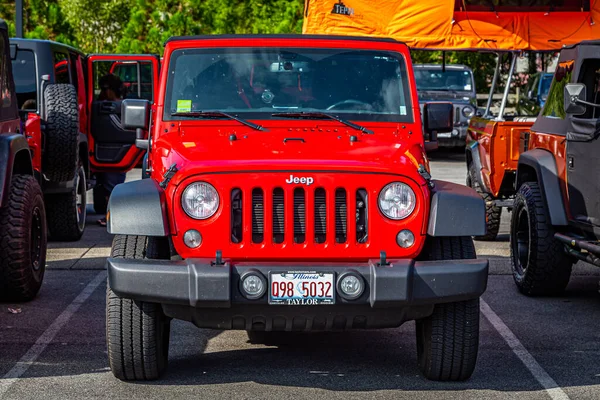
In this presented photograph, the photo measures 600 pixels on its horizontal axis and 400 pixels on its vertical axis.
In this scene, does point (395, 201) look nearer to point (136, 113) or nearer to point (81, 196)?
point (136, 113)

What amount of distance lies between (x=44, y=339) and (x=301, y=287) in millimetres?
2285

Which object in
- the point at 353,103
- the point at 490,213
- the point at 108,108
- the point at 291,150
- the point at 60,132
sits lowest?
the point at 490,213

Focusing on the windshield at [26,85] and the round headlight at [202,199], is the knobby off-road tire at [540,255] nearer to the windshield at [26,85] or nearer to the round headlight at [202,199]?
the round headlight at [202,199]

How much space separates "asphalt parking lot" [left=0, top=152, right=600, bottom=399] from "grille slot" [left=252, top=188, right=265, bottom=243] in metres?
0.81

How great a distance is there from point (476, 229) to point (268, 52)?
201 centimetres

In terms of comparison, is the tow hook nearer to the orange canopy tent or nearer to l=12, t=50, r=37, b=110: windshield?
l=12, t=50, r=37, b=110: windshield

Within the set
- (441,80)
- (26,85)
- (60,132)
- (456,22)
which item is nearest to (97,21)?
(441,80)

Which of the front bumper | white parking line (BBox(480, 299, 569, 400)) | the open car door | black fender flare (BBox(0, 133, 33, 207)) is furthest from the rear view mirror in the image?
the open car door

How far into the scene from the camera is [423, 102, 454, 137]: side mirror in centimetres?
719

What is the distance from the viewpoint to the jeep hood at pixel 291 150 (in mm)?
5785

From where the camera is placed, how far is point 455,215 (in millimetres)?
5801

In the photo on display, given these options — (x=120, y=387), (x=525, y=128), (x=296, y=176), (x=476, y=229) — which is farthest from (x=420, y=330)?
(x=525, y=128)

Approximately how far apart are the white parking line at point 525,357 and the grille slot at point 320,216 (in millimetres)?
1444

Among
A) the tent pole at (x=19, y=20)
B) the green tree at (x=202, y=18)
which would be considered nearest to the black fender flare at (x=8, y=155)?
the tent pole at (x=19, y=20)
